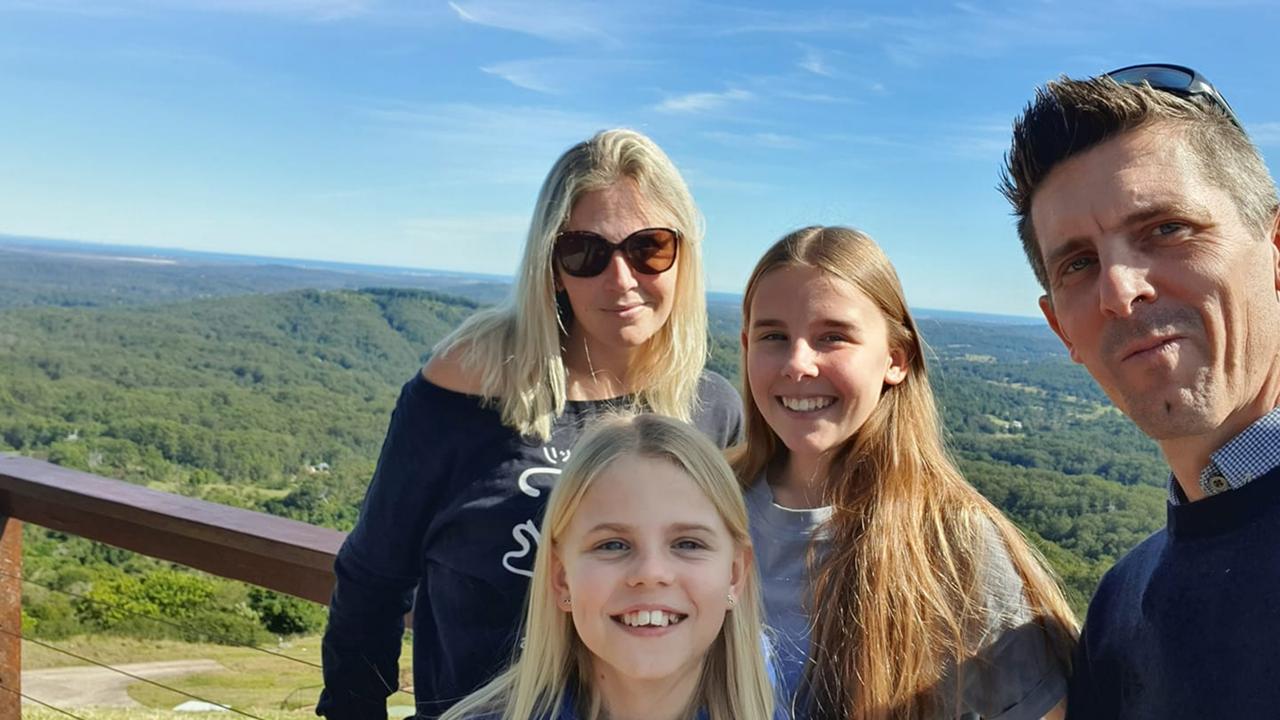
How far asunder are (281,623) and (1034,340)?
685 centimetres

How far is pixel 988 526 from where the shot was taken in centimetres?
168

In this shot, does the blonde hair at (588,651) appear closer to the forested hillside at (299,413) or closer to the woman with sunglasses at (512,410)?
the woman with sunglasses at (512,410)

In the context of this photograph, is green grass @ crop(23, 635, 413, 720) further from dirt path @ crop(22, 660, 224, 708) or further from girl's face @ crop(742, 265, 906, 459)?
girl's face @ crop(742, 265, 906, 459)

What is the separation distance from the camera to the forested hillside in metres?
2.67

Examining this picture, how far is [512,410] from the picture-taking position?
6.35 feet

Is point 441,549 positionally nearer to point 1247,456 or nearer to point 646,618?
point 646,618

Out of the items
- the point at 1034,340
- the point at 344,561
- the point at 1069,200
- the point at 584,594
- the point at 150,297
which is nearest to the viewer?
the point at 1069,200

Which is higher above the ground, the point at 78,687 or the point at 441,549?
the point at 441,549

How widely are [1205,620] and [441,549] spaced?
1.32 metres

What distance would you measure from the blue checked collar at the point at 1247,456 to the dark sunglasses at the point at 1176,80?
1.40 feet

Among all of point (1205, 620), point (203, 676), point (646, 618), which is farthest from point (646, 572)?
point (203, 676)

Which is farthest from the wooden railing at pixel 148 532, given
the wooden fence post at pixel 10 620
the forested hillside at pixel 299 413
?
the forested hillside at pixel 299 413

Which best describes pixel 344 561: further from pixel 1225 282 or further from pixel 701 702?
pixel 1225 282

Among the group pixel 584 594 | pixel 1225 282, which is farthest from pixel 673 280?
pixel 1225 282
